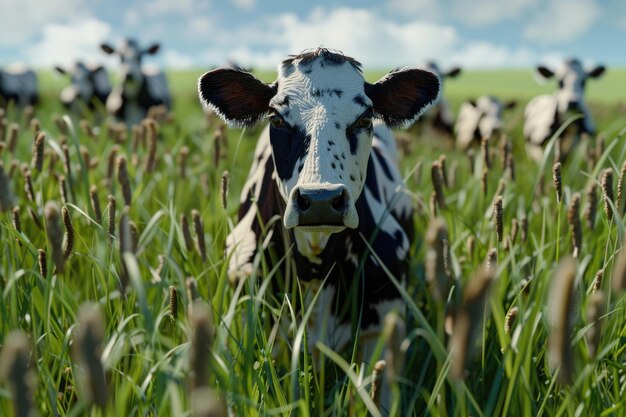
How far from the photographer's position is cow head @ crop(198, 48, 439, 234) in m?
2.22

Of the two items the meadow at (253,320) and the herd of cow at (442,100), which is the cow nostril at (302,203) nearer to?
the meadow at (253,320)

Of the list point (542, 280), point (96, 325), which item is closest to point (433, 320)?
point (542, 280)

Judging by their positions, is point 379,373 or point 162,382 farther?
point 162,382

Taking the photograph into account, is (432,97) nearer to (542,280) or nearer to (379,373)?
(542,280)

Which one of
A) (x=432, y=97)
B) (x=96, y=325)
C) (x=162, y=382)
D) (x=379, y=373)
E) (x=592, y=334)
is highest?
(x=432, y=97)

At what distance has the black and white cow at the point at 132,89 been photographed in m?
12.9

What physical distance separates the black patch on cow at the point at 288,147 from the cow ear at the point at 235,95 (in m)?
0.23

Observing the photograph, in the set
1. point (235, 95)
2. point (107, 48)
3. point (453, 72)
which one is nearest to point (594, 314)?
point (235, 95)

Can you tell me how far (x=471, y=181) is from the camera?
4441mm

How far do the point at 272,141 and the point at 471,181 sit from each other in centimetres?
223

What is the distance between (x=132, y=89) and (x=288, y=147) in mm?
11702

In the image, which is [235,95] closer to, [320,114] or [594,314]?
[320,114]

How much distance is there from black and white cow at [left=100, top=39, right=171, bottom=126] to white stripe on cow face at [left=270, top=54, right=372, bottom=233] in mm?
10669

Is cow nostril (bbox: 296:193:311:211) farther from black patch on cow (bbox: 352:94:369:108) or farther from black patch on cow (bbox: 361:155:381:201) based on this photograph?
black patch on cow (bbox: 361:155:381:201)
